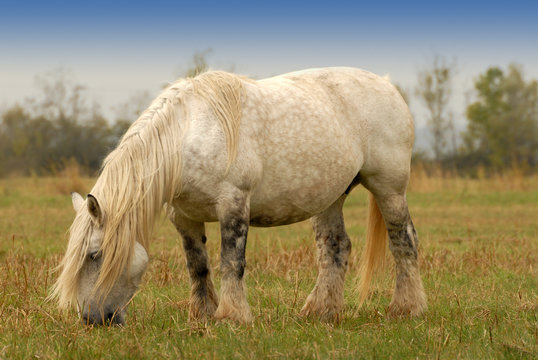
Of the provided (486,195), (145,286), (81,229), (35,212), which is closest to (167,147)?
(81,229)

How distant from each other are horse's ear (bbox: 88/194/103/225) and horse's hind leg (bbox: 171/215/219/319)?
843mm

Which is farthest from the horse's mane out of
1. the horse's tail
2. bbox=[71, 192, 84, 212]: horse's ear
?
the horse's tail

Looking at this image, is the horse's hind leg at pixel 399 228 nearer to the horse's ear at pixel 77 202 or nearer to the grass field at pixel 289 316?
the grass field at pixel 289 316

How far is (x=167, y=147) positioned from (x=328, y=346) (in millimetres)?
1570

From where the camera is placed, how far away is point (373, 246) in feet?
18.8

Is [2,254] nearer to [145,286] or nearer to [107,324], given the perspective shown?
[145,286]

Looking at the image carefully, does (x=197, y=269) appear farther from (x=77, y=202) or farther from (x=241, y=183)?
(x=77, y=202)

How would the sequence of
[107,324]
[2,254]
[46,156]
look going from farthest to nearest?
[46,156] → [2,254] → [107,324]

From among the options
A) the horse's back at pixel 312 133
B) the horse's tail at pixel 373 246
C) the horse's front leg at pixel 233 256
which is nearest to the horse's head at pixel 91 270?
the horse's front leg at pixel 233 256

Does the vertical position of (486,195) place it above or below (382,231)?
below

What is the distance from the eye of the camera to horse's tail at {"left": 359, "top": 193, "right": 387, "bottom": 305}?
5.63 meters

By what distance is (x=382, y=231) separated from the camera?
577 centimetres

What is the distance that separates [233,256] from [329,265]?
142cm

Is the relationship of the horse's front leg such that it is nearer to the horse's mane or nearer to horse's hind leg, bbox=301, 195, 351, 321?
the horse's mane
